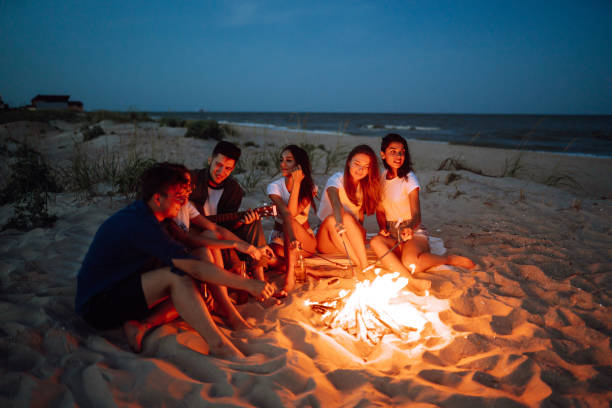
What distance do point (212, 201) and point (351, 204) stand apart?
1523 millimetres

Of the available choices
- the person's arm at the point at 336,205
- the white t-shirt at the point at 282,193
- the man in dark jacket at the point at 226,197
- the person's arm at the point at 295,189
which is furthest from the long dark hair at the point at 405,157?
the man in dark jacket at the point at 226,197

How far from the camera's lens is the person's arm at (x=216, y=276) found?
2.26 m

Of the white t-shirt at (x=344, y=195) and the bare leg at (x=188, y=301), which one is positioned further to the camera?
the white t-shirt at (x=344, y=195)

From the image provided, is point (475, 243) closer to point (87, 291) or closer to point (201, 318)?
point (201, 318)

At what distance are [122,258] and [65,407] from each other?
2.87 feet

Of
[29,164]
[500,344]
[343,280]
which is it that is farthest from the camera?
[29,164]

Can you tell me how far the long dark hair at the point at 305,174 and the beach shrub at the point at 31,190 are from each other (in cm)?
314

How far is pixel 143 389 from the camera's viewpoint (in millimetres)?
1915

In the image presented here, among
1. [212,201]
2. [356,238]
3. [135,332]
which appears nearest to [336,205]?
[356,238]

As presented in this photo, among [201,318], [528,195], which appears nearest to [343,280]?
[201,318]

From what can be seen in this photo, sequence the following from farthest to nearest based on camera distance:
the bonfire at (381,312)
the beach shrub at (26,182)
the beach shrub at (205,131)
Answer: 1. the beach shrub at (205,131)
2. the beach shrub at (26,182)
3. the bonfire at (381,312)

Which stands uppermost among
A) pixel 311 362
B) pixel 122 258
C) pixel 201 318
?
pixel 122 258

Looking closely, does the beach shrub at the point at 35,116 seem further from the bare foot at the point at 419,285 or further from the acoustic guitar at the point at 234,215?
the bare foot at the point at 419,285

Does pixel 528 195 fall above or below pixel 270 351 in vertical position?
above
